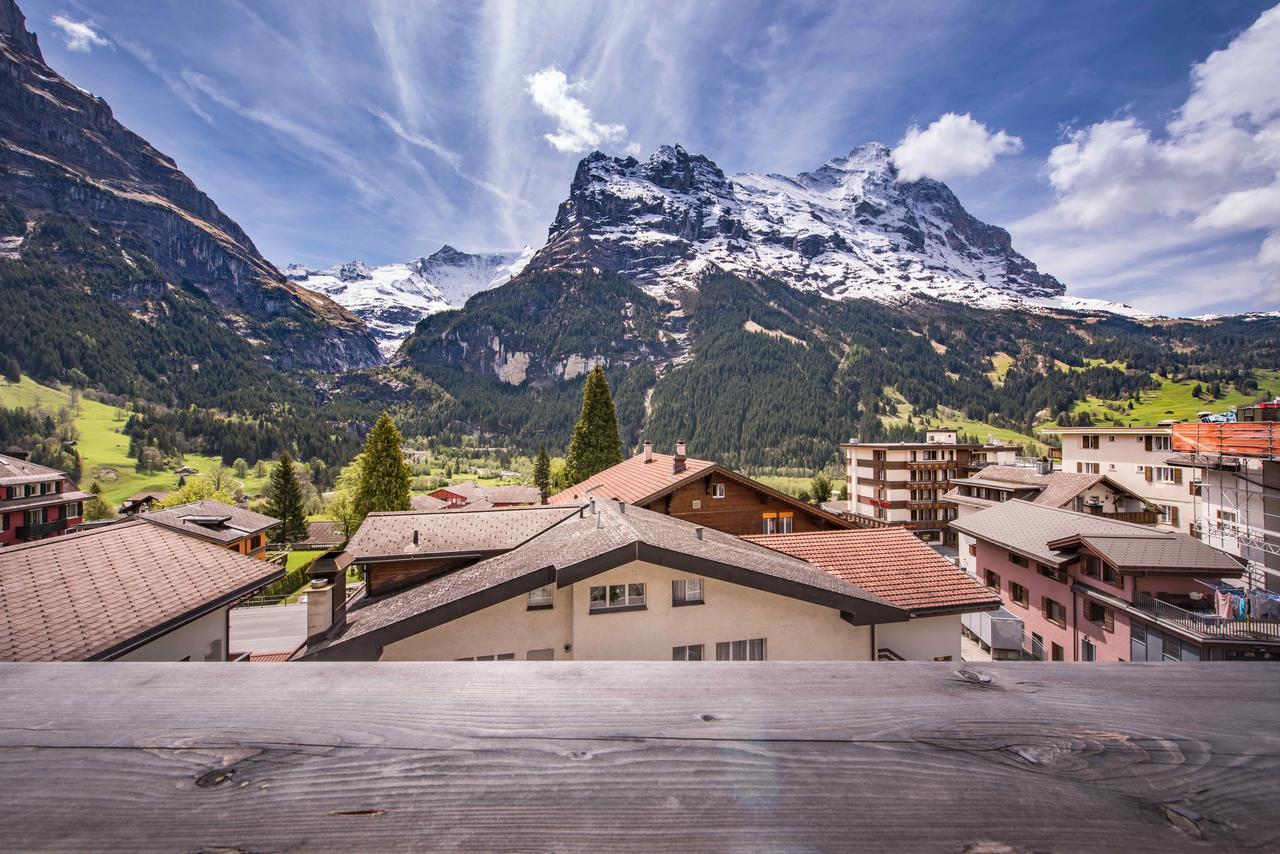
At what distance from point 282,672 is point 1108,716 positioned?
214cm

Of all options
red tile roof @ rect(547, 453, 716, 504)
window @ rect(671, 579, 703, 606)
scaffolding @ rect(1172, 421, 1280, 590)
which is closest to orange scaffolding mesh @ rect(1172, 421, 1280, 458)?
scaffolding @ rect(1172, 421, 1280, 590)

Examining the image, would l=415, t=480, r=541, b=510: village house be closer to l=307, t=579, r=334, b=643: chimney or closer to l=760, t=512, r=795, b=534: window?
l=760, t=512, r=795, b=534: window

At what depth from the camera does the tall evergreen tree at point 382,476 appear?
4169cm

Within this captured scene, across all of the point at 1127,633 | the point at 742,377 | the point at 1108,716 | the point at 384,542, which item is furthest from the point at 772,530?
the point at 742,377

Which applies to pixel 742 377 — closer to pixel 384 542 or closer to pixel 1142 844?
pixel 384 542

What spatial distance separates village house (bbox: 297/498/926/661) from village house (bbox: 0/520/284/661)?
173 cm

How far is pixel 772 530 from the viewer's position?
2683 cm

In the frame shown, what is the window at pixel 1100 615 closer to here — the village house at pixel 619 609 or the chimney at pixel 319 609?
the village house at pixel 619 609

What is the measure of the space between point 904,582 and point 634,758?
49.8 feet

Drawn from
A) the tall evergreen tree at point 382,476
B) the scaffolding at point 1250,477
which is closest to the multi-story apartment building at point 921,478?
the scaffolding at point 1250,477

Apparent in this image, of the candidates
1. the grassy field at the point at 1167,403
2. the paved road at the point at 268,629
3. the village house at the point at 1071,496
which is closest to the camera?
the paved road at the point at 268,629

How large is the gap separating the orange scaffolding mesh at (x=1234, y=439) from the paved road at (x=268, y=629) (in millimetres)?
40949

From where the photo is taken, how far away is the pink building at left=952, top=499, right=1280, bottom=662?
19.4 meters

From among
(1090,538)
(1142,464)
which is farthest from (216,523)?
(1142,464)
